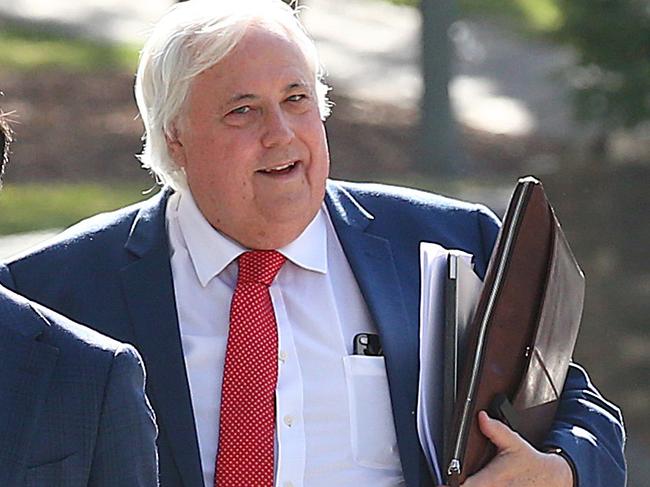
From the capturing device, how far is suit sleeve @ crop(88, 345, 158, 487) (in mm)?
2635

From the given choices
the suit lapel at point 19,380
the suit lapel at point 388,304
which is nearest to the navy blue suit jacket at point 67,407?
the suit lapel at point 19,380

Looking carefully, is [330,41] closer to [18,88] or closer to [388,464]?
[18,88]

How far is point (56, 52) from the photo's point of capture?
16.1 metres

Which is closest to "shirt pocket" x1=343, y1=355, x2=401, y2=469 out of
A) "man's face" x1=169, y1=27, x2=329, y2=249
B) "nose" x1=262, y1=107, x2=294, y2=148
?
"man's face" x1=169, y1=27, x2=329, y2=249

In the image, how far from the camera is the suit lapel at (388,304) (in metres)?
3.58

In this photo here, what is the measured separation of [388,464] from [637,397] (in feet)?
16.8

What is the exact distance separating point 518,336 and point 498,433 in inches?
9.2

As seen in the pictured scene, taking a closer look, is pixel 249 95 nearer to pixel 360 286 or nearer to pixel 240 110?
pixel 240 110

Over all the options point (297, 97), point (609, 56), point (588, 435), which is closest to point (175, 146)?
point (297, 97)

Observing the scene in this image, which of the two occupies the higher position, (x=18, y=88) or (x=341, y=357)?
(x=18, y=88)

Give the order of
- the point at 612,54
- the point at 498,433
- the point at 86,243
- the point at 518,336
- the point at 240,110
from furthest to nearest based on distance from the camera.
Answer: the point at 612,54 → the point at 86,243 → the point at 240,110 → the point at 518,336 → the point at 498,433

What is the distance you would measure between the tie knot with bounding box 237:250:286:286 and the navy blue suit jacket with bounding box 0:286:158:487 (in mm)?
1045

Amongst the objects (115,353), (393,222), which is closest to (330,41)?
(393,222)

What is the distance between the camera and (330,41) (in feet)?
59.1
